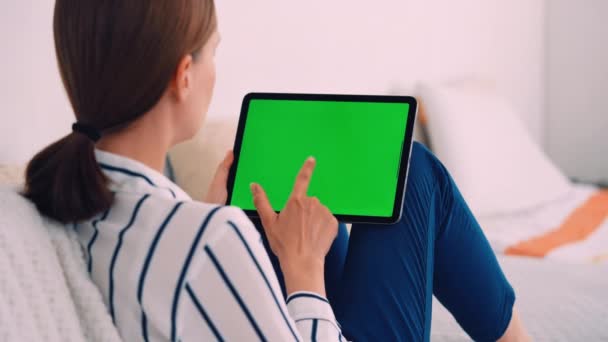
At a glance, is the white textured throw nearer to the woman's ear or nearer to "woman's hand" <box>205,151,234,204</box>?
the woman's ear

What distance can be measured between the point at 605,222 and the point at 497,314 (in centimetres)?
119

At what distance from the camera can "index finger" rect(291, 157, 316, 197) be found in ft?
3.36

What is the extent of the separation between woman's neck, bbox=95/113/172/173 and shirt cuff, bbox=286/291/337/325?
0.22m

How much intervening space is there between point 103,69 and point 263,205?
36cm

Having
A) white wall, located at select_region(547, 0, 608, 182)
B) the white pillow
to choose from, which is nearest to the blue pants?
the white pillow

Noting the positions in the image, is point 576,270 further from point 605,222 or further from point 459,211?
point 605,222

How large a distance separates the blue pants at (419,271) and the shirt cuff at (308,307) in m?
0.19

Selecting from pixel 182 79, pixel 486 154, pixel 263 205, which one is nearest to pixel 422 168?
pixel 263 205

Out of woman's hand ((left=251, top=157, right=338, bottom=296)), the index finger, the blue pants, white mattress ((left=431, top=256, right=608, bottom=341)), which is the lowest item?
white mattress ((left=431, top=256, right=608, bottom=341))

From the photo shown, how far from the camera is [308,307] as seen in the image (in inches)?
35.0

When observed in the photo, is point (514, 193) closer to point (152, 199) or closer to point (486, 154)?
point (486, 154)

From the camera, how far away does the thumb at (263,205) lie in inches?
41.1

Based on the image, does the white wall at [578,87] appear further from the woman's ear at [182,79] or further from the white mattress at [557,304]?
the woman's ear at [182,79]

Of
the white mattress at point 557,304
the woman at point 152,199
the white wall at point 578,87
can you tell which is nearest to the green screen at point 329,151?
the woman at point 152,199
